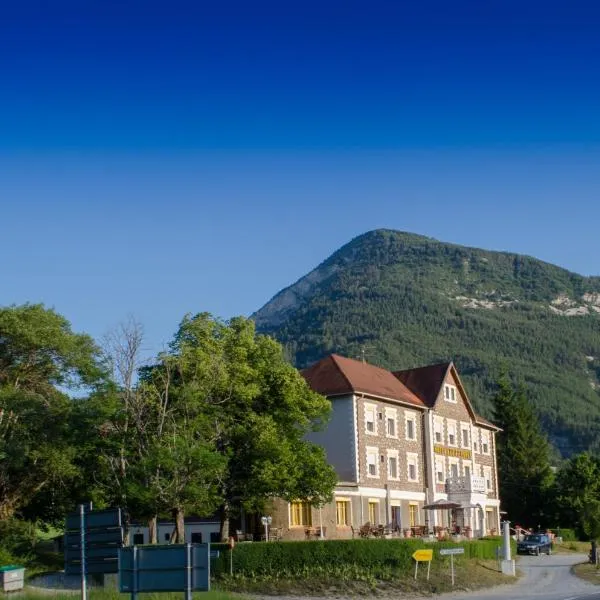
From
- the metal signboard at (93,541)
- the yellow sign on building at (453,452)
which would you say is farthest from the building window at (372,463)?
the metal signboard at (93,541)

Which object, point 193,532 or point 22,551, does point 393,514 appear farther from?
point 22,551

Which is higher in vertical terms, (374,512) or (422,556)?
(374,512)

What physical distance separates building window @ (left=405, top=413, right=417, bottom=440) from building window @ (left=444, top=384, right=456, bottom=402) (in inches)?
199

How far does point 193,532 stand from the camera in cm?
5569

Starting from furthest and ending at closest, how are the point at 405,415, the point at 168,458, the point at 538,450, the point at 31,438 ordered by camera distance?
the point at 538,450
the point at 405,415
the point at 31,438
the point at 168,458

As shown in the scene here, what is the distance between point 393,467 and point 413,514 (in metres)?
4.10

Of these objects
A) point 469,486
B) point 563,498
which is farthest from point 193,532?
point 563,498

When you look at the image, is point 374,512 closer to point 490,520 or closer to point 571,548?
point 490,520

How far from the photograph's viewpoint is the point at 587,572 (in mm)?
49219

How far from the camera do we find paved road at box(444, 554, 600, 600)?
35787 mm

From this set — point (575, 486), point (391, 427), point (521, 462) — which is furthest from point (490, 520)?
point (521, 462)

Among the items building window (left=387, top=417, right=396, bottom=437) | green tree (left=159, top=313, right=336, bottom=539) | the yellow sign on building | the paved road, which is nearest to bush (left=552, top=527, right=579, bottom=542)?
the yellow sign on building

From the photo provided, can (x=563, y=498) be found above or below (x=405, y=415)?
below

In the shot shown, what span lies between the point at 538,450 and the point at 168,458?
6848 centimetres
